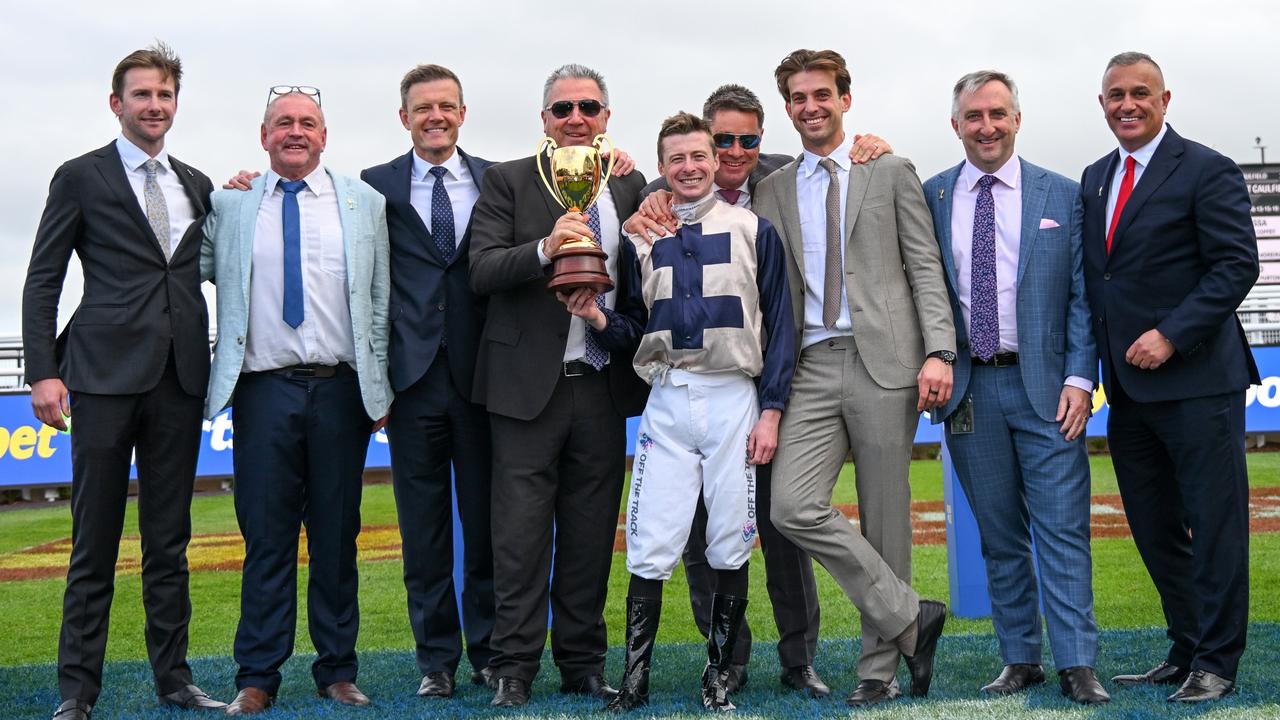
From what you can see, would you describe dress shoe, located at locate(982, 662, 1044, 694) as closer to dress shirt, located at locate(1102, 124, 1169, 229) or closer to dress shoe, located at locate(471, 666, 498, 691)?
dress shirt, located at locate(1102, 124, 1169, 229)

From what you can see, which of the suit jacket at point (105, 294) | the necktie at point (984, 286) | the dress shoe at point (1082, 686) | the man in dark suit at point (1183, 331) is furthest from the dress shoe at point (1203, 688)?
the suit jacket at point (105, 294)

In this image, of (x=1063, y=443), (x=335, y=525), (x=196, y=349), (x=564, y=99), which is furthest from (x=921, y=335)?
(x=196, y=349)

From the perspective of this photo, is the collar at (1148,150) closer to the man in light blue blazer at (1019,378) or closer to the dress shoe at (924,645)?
the man in light blue blazer at (1019,378)

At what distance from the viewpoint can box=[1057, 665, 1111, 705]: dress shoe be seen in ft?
12.6

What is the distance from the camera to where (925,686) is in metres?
3.98

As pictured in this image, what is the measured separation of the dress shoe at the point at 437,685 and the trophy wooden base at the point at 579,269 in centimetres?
154

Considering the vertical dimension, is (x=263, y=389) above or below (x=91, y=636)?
above

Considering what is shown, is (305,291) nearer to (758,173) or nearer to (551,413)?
(551,413)

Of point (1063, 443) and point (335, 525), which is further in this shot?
point (335, 525)

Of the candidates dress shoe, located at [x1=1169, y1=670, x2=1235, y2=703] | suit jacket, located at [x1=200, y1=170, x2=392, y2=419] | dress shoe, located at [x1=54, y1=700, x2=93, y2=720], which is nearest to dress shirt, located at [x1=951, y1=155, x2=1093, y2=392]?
dress shoe, located at [x1=1169, y1=670, x2=1235, y2=703]

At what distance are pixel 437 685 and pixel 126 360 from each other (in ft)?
5.18

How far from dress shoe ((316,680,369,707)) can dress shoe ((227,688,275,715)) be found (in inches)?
9.9

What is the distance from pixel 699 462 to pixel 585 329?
2.18 ft

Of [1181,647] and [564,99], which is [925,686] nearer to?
[1181,647]
